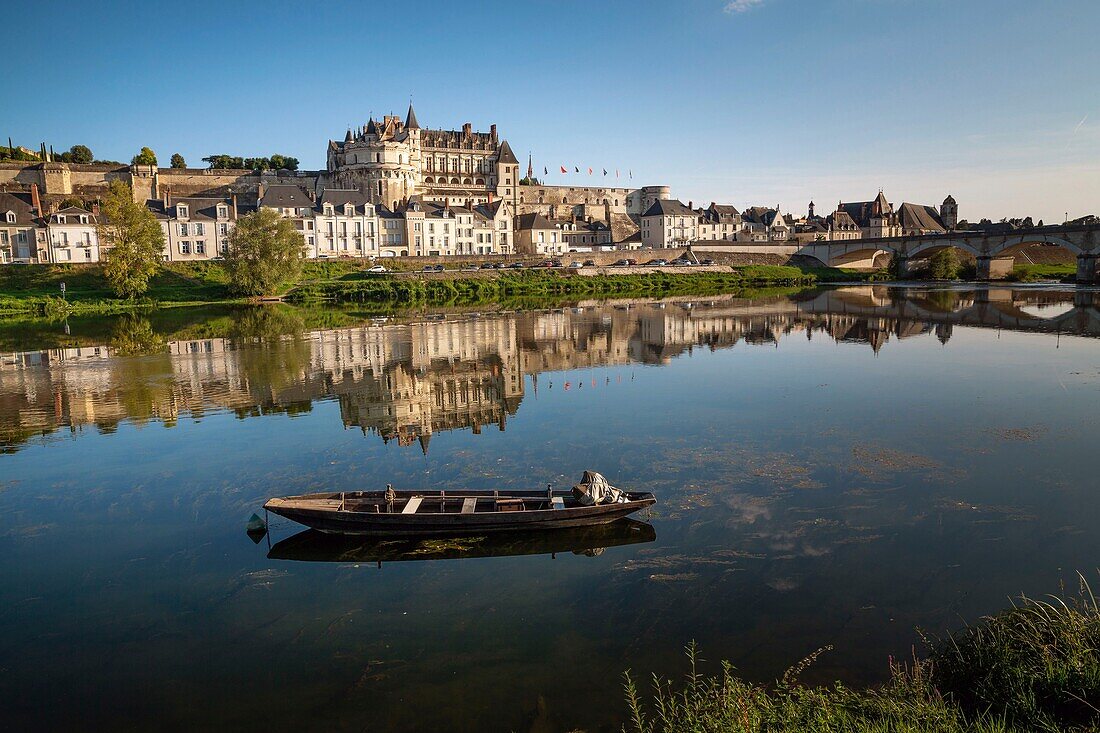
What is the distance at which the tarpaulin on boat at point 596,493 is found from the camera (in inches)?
436

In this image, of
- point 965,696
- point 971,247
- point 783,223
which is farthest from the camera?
point 783,223

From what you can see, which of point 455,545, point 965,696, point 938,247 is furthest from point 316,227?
point 965,696

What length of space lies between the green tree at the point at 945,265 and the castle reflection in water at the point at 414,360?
23.5 m

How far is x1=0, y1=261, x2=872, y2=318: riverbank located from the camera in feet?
162

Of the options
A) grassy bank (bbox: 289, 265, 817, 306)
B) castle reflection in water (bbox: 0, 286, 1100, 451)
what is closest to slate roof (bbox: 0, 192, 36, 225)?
grassy bank (bbox: 289, 265, 817, 306)

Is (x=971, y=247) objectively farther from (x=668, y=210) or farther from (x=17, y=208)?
(x=17, y=208)

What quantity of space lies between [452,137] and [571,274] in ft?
111

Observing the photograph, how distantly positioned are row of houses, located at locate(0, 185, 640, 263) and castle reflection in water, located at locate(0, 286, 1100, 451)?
28439 mm

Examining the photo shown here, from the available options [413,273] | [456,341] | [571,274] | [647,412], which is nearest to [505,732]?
[647,412]

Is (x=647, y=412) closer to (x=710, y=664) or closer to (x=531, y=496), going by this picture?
(x=531, y=496)

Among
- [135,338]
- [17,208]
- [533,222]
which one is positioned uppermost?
[17,208]

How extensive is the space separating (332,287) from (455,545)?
49.3 meters

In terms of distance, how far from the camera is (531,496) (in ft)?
37.6

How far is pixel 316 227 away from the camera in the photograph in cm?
6625
